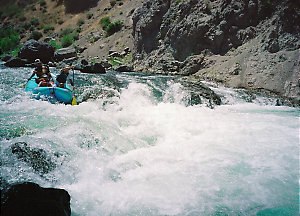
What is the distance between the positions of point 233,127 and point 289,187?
2.42 metres

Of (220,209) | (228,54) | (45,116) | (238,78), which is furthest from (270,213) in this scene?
(228,54)

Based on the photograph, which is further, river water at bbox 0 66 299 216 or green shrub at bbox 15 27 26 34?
green shrub at bbox 15 27 26 34

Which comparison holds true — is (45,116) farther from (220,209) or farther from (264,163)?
(264,163)

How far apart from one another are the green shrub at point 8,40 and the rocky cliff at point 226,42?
1960 cm

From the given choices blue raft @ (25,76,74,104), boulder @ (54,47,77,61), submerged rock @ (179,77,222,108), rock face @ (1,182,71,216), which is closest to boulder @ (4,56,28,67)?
boulder @ (54,47,77,61)

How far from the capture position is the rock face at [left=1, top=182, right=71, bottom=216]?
1.66m

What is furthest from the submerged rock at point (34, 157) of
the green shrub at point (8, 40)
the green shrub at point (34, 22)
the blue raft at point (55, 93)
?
the green shrub at point (34, 22)

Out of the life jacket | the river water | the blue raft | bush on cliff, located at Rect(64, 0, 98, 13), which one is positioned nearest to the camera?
the river water

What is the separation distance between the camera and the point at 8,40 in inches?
1102

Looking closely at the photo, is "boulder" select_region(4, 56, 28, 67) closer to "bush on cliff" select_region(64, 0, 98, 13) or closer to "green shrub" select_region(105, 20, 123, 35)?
"green shrub" select_region(105, 20, 123, 35)

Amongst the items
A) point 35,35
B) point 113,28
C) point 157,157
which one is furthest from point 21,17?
point 157,157

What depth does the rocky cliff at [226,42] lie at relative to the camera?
959 cm

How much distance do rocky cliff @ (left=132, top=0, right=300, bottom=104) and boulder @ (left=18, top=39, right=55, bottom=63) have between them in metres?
7.10

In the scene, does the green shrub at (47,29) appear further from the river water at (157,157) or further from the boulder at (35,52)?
the river water at (157,157)
